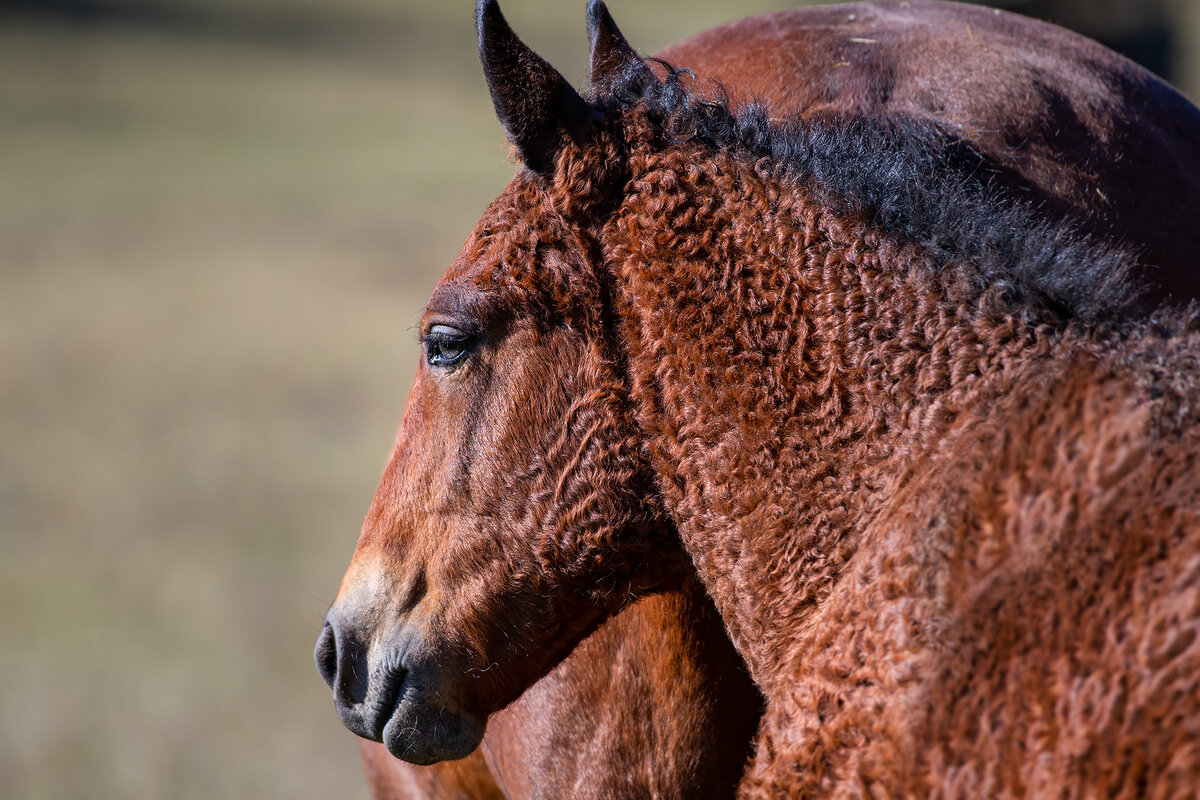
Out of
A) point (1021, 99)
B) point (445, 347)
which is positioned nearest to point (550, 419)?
point (445, 347)

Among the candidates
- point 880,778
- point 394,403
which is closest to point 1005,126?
point 880,778

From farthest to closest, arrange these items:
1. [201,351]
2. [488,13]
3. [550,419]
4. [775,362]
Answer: [201,351] < [550,419] < [488,13] < [775,362]

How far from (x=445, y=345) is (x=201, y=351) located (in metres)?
12.3

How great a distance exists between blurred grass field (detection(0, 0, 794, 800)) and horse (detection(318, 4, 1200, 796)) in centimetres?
476

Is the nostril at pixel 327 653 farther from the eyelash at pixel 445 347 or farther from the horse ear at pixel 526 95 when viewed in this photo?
the horse ear at pixel 526 95

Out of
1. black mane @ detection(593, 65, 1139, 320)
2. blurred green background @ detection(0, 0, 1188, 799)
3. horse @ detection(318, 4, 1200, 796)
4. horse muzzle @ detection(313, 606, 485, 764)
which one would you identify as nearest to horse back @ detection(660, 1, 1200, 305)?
black mane @ detection(593, 65, 1139, 320)

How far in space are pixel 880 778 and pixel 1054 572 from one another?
431mm

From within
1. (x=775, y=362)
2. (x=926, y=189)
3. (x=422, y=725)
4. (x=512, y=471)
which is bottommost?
(x=422, y=725)

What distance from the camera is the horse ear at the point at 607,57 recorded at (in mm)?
2461

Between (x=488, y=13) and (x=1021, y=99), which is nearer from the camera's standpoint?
(x=488, y=13)

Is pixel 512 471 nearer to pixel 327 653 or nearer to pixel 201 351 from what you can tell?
pixel 327 653

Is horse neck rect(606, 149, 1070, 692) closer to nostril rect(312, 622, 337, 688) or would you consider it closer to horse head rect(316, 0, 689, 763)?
horse head rect(316, 0, 689, 763)

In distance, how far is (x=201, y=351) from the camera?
13867mm

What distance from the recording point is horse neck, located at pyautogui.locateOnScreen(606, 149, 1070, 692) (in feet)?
6.64
